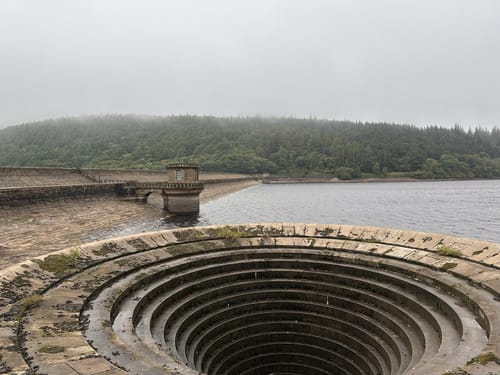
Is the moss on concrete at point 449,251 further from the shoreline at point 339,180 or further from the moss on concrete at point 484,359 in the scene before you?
the shoreline at point 339,180

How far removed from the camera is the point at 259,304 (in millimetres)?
13516

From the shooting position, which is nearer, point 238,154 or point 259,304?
point 259,304

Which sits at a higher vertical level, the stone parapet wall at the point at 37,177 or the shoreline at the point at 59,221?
the stone parapet wall at the point at 37,177

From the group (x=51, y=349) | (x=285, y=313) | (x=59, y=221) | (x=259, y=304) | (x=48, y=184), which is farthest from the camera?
(x=48, y=184)

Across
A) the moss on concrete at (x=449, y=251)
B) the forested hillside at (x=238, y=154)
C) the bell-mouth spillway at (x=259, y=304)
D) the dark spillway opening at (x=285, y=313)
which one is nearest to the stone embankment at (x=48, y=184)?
the bell-mouth spillway at (x=259, y=304)

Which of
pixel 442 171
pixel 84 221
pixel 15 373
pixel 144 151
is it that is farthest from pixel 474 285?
pixel 442 171

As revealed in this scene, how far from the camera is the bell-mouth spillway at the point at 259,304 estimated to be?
7250mm

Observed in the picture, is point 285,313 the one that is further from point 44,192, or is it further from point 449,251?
point 44,192

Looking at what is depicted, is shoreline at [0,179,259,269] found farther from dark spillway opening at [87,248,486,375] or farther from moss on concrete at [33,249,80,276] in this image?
dark spillway opening at [87,248,486,375]

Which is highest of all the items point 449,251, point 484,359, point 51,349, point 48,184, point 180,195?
point 48,184

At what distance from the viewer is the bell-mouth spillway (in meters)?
7.25

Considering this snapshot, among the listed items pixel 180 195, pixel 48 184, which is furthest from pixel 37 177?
pixel 180 195

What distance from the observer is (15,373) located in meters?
5.63

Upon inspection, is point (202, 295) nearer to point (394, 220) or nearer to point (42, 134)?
point (394, 220)
